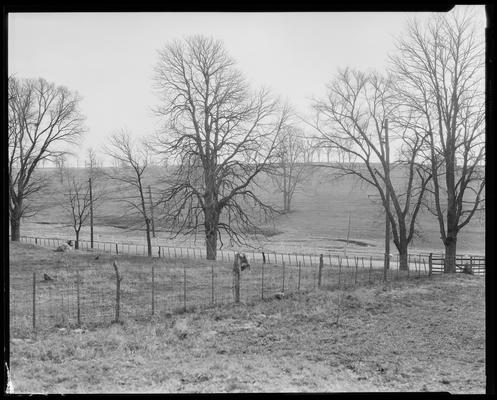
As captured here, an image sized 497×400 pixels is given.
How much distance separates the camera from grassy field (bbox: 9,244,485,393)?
7.23 m

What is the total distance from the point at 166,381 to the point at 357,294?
9360 mm

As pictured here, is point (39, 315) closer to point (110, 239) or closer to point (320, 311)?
point (320, 311)

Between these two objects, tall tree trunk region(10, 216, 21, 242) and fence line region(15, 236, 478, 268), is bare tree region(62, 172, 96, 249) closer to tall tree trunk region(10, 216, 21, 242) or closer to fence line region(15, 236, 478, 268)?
fence line region(15, 236, 478, 268)

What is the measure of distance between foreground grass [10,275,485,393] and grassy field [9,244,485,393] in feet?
0.07

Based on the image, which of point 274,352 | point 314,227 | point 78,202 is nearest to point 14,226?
point 78,202

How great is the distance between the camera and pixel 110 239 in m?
49.2

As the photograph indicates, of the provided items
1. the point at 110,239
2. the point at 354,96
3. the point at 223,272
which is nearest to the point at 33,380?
the point at 223,272

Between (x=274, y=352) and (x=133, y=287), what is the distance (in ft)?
31.5

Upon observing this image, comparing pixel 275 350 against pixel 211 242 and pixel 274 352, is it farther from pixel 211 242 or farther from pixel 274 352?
pixel 211 242

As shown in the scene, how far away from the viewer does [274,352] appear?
917 cm

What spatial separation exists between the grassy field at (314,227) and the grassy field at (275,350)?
71.9 ft
